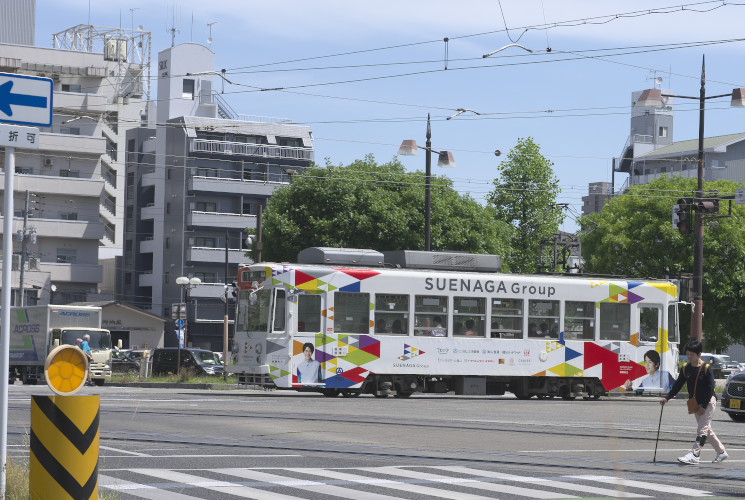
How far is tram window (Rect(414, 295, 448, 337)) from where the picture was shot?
102ft

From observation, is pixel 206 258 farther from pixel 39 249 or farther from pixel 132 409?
pixel 132 409

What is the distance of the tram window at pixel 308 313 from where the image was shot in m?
30.0

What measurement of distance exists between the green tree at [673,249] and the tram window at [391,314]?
25064mm

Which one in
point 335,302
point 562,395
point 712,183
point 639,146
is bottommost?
point 562,395

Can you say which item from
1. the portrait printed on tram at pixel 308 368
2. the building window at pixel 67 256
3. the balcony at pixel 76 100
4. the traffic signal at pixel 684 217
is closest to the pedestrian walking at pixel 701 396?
the portrait printed on tram at pixel 308 368

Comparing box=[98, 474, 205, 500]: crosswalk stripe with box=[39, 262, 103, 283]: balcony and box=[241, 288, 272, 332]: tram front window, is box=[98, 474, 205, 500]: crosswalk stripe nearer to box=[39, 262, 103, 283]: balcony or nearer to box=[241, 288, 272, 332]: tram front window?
box=[241, 288, 272, 332]: tram front window

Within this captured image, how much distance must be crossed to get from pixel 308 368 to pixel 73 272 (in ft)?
172

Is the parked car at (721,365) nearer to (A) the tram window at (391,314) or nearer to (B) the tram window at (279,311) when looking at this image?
(A) the tram window at (391,314)

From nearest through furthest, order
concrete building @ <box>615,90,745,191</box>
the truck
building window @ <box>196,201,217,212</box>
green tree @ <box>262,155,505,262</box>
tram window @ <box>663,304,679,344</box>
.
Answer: tram window @ <box>663,304,679,344</box> < the truck < green tree @ <box>262,155,505,262</box> < building window @ <box>196,201,217,212</box> < concrete building @ <box>615,90,745,191</box>

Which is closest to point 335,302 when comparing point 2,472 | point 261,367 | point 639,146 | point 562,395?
point 261,367

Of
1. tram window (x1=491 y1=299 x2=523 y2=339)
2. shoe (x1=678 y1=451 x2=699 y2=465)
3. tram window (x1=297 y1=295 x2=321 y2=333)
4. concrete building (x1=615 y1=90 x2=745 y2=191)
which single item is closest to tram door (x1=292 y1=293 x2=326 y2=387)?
tram window (x1=297 y1=295 x2=321 y2=333)

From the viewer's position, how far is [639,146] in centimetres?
11625

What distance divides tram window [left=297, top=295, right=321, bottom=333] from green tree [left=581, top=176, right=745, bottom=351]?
2695 centimetres

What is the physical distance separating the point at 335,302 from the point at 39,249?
52603mm
